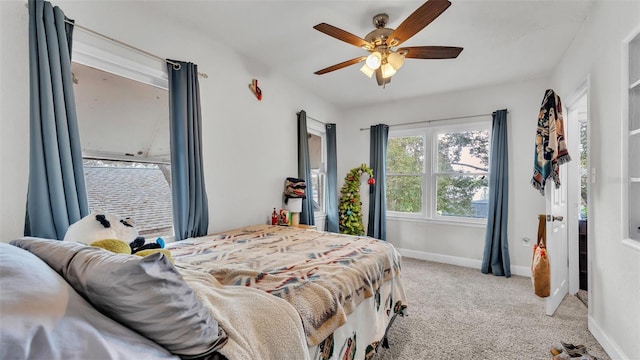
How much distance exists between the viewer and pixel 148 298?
0.68 metres

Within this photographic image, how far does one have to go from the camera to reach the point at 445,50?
203cm

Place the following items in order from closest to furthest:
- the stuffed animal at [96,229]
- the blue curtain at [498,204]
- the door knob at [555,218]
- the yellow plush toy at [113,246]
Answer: the yellow plush toy at [113,246]
the stuffed animal at [96,229]
the door knob at [555,218]
the blue curtain at [498,204]

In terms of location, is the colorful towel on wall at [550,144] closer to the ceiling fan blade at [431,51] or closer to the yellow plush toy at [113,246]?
the ceiling fan blade at [431,51]

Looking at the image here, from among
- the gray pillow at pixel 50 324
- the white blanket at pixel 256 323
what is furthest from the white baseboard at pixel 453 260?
the gray pillow at pixel 50 324

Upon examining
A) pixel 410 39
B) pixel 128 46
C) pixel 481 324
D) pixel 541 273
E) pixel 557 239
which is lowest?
pixel 481 324

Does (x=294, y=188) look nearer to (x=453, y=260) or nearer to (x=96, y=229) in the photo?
(x=96, y=229)

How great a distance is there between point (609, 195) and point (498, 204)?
1741 millimetres

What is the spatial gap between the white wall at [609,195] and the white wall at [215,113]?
2.90 meters

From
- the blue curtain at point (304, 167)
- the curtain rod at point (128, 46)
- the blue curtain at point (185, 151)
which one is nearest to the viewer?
the curtain rod at point (128, 46)

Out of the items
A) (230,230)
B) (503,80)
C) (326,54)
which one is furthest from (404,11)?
(230,230)

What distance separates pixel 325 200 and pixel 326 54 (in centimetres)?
225

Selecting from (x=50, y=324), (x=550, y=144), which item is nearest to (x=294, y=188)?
(x=550, y=144)

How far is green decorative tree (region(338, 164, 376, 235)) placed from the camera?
4.35 metres

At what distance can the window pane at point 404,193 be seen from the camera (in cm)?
426
